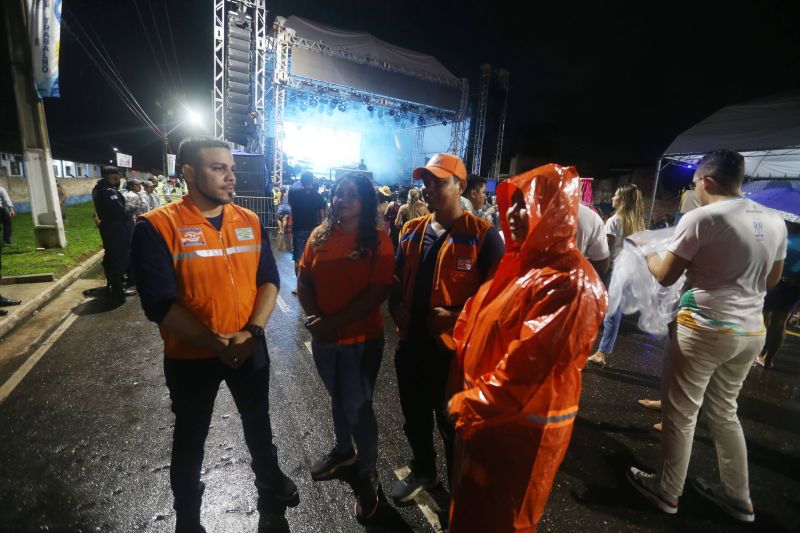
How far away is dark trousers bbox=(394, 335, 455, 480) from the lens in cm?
228

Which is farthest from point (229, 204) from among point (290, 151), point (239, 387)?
Answer: point (290, 151)

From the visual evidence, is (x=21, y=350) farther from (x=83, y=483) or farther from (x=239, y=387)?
(x=239, y=387)

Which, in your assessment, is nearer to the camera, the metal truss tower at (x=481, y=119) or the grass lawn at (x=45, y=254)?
the grass lawn at (x=45, y=254)

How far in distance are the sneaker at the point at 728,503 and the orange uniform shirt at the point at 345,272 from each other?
255 centimetres

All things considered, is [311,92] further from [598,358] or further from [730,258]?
[730,258]

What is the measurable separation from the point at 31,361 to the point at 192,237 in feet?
12.9

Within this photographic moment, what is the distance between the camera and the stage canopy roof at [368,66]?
50.3ft

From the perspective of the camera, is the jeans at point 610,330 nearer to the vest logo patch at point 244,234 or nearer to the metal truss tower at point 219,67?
the vest logo patch at point 244,234

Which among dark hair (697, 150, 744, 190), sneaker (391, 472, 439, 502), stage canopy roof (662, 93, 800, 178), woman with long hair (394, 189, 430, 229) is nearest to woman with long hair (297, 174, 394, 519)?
sneaker (391, 472, 439, 502)

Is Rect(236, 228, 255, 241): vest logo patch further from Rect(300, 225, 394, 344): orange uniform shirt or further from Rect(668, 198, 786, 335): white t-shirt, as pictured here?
Rect(668, 198, 786, 335): white t-shirt

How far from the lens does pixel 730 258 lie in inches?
85.0

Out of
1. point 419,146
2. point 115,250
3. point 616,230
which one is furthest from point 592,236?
point 419,146

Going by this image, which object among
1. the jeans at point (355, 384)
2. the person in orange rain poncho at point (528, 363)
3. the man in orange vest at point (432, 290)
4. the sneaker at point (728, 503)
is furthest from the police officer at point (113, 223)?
the sneaker at point (728, 503)

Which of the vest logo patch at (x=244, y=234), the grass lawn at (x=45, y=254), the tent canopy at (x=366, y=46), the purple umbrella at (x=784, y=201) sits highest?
the tent canopy at (x=366, y=46)
